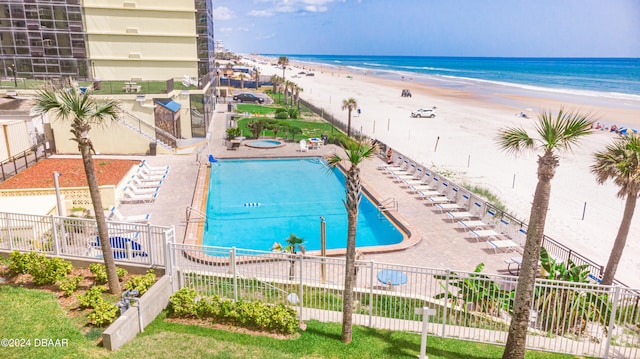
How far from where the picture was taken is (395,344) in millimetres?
9562

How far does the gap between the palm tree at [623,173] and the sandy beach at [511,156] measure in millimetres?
3547

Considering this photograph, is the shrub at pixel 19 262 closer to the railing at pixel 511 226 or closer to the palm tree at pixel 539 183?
the palm tree at pixel 539 183

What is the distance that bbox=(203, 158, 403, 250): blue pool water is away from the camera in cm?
1916

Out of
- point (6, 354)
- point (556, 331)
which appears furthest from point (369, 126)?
point (6, 354)

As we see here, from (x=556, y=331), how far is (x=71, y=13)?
1554 inches

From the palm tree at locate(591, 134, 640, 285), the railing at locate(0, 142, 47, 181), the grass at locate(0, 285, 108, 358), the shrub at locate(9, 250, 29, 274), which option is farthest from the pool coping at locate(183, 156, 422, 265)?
the railing at locate(0, 142, 47, 181)

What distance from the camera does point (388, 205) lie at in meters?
21.3

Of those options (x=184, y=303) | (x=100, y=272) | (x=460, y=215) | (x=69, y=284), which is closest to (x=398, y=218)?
(x=460, y=215)

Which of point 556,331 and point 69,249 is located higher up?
point 69,249

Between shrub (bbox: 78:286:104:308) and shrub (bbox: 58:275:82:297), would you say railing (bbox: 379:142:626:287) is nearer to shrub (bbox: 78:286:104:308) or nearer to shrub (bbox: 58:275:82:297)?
shrub (bbox: 78:286:104:308)

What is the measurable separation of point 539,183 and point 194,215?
14791 mm

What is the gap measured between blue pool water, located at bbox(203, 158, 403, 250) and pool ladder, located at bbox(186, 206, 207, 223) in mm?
581

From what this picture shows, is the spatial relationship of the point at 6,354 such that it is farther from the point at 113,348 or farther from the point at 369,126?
the point at 369,126

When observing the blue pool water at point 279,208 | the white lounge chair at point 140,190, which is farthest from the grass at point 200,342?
the white lounge chair at point 140,190
